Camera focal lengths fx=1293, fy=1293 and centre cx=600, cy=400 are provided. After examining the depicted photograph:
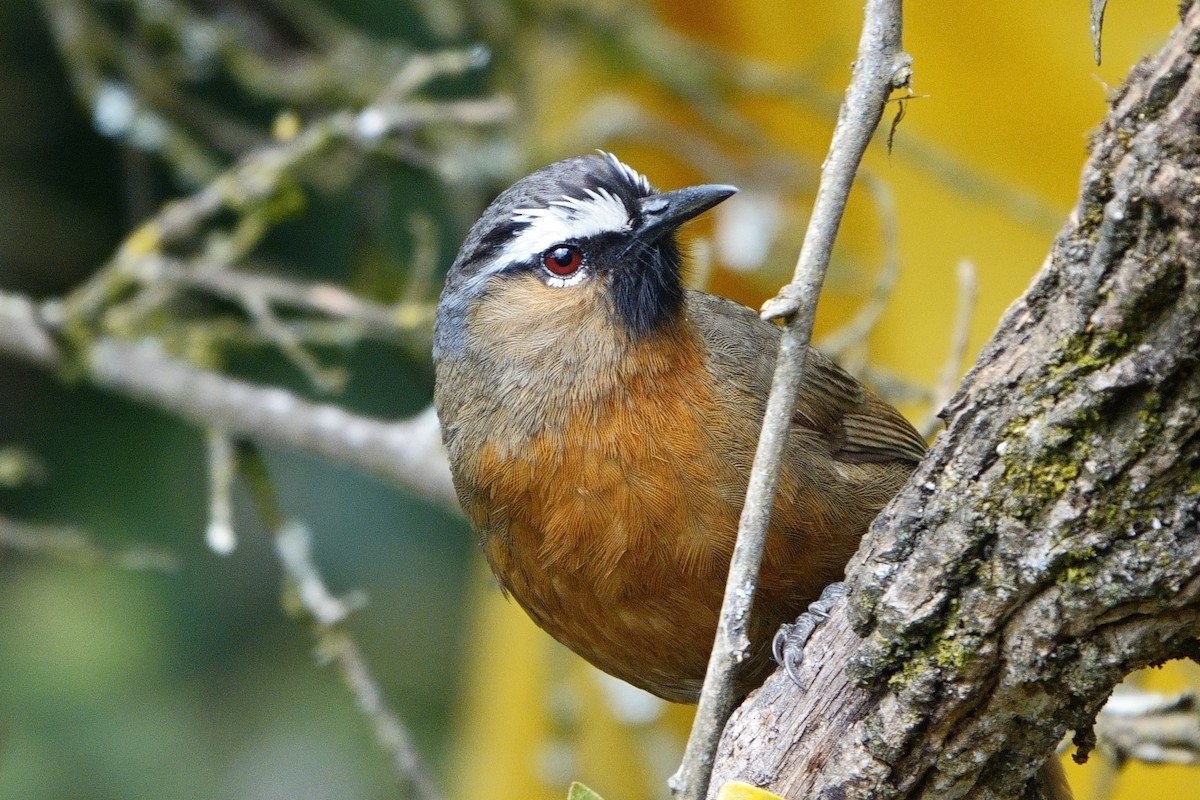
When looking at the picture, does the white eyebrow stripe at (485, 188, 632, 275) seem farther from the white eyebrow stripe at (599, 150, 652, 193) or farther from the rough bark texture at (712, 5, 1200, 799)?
the rough bark texture at (712, 5, 1200, 799)

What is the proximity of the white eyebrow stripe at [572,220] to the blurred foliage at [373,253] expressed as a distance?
157 centimetres

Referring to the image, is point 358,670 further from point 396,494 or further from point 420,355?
point 396,494

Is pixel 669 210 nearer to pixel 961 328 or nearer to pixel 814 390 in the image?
pixel 814 390

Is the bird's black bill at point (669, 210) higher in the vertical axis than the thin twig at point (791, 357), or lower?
higher

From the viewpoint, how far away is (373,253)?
6.63 m

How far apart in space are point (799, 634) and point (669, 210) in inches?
53.4

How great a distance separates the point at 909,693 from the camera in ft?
7.46

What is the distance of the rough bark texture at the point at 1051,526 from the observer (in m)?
1.92

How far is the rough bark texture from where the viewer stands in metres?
1.92

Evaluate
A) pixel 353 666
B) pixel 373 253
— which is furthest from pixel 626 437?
pixel 373 253

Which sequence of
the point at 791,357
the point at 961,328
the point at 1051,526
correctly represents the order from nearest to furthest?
1. the point at 1051,526
2. the point at 791,357
3. the point at 961,328

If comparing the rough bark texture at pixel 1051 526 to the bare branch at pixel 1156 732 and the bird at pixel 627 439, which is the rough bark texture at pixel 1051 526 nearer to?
the bird at pixel 627 439

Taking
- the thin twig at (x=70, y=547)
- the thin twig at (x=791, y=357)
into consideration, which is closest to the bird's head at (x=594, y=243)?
the thin twig at (x=791, y=357)

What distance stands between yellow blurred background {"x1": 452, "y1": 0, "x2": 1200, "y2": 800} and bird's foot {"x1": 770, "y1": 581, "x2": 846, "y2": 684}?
2.09 metres
